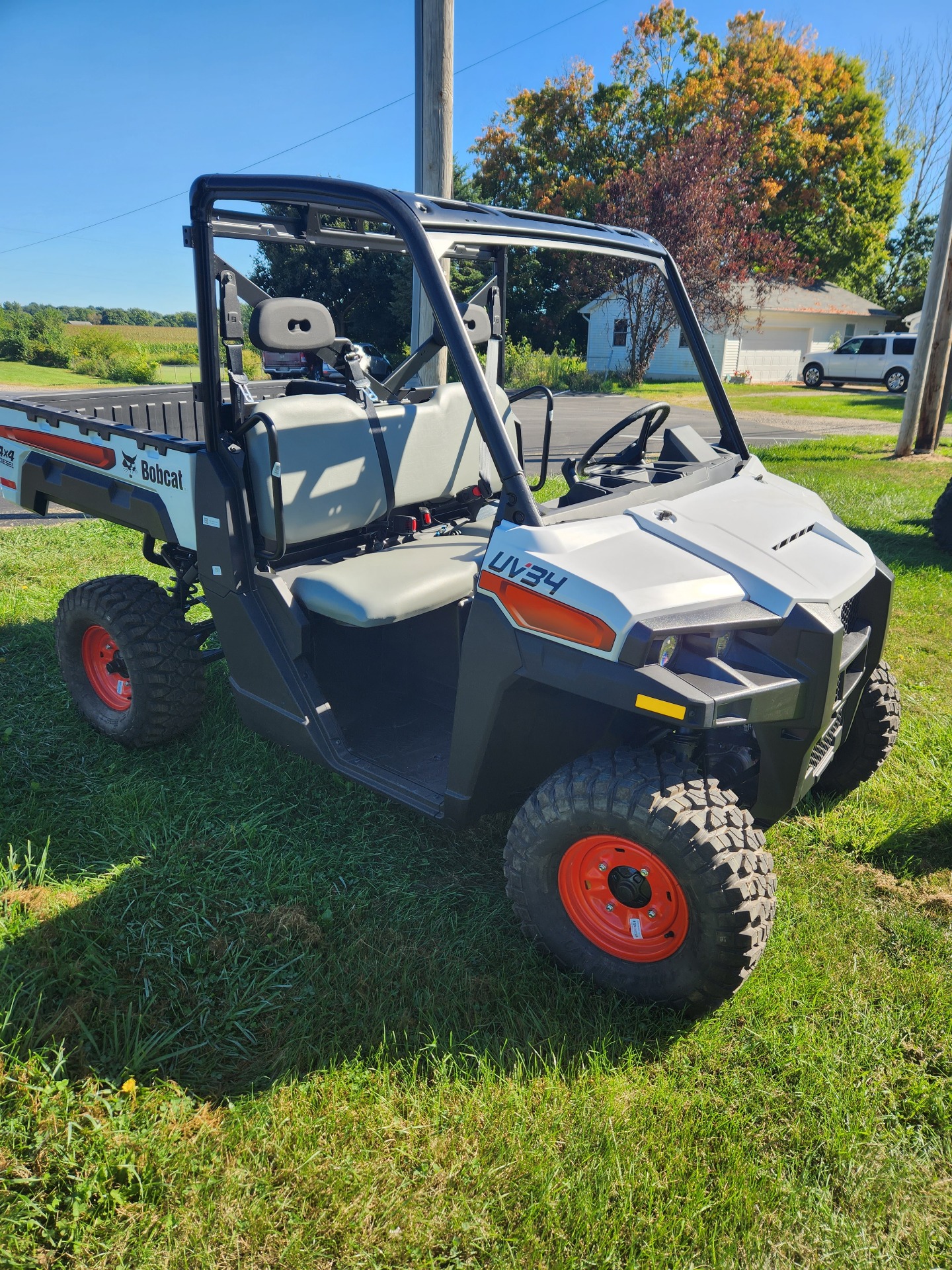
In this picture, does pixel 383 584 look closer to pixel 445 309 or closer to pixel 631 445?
pixel 445 309

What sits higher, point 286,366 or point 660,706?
point 286,366

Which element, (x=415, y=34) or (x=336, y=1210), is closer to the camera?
(x=336, y=1210)

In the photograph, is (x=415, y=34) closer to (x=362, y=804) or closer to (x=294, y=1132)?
(x=362, y=804)

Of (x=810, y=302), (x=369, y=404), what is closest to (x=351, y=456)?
(x=369, y=404)

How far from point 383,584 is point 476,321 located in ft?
3.89

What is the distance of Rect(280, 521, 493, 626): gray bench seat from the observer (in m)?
2.71

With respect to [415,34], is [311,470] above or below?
below

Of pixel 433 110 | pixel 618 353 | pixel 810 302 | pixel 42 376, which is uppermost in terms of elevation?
pixel 810 302

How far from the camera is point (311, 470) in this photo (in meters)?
3.01

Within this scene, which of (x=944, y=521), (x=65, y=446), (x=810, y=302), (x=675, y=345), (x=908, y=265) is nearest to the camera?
(x=65, y=446)

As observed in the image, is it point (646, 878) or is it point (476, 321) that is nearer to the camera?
point (646, 878)

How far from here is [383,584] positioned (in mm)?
2836

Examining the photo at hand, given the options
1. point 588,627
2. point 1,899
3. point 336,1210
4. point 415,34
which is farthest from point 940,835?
point 415,34

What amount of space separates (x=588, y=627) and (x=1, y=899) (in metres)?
1.90
